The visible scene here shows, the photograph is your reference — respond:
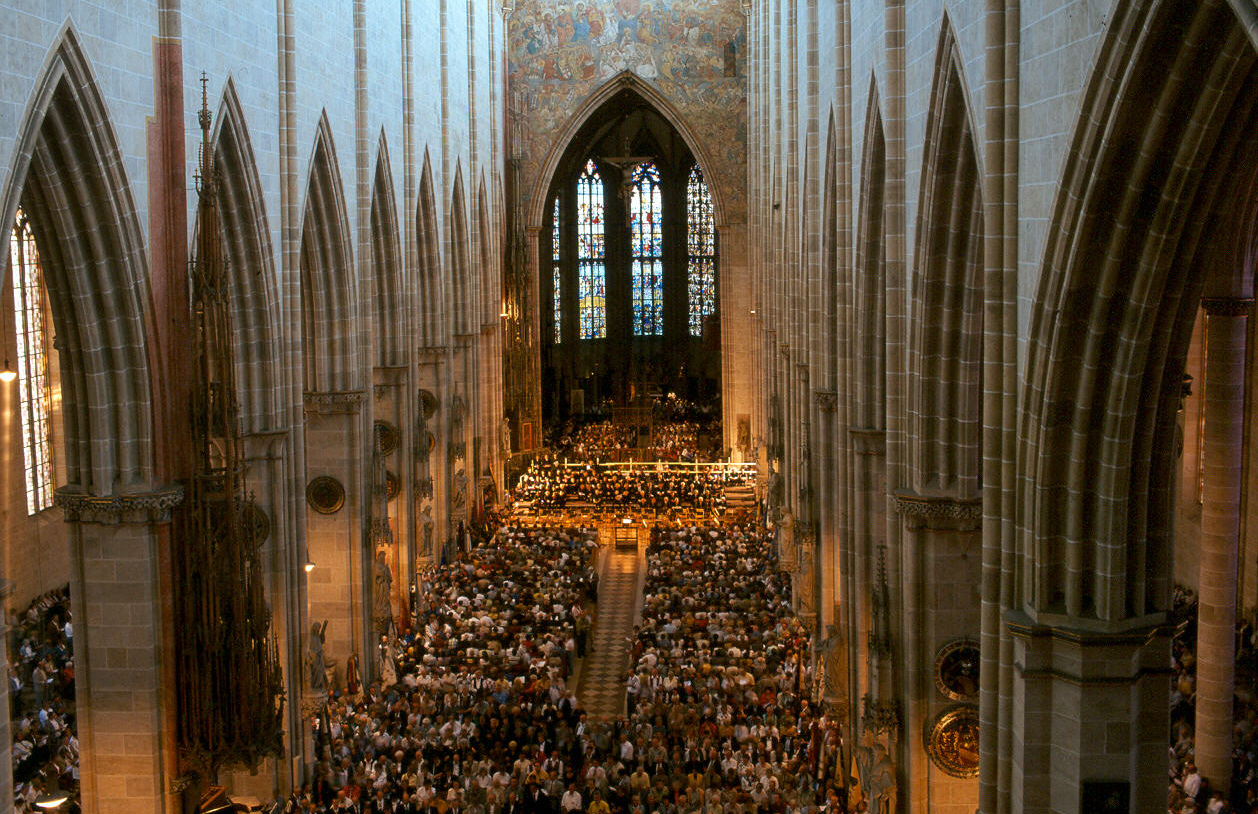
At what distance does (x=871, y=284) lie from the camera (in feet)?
70.1

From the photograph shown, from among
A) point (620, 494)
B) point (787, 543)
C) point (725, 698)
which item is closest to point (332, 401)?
point (725, 698)

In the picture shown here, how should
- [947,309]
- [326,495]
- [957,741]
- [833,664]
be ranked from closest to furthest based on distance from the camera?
[947,309]
[957,741]
[833,664]
[326,495]

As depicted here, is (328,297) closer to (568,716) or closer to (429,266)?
(429,266)

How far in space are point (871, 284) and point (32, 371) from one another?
2031 cm

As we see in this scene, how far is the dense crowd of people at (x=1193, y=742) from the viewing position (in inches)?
784

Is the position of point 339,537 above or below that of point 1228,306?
below

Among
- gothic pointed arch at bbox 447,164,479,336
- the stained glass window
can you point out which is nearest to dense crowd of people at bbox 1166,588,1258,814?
the stained glass window

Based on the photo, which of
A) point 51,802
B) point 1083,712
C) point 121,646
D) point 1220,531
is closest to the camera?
point 1083,712

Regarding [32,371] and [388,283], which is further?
[388,283]

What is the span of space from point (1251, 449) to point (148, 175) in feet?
66.9

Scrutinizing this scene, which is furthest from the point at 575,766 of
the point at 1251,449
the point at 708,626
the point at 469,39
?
the point at 469,39

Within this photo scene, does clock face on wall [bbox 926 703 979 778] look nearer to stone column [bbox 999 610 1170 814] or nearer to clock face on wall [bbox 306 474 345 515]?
stone column [bbox 999 610 1170 814]

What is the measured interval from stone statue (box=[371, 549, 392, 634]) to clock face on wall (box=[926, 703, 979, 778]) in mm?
15067

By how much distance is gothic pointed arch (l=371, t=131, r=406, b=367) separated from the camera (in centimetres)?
3309
